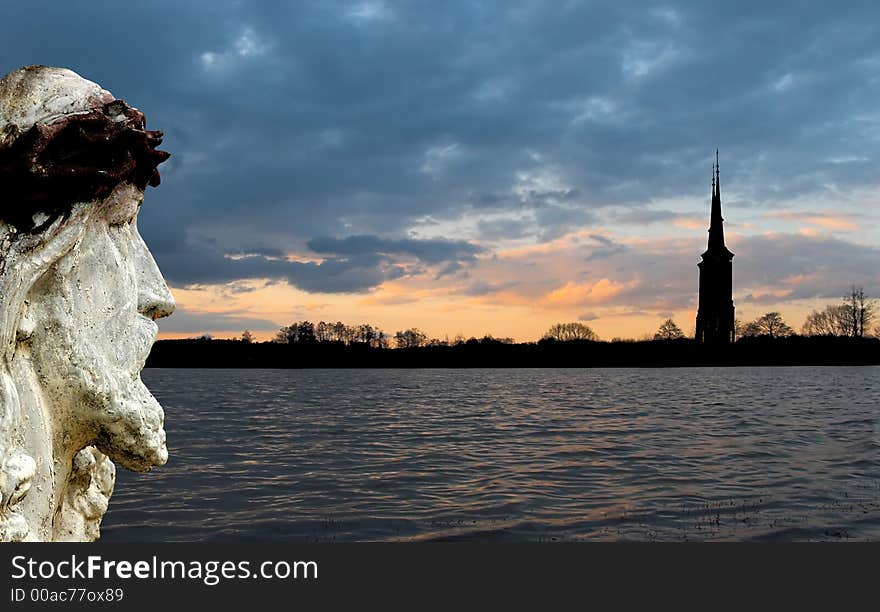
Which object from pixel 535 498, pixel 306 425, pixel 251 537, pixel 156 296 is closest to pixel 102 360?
pixel 156 296

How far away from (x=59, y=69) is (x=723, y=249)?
136m

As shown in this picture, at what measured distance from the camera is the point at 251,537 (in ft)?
40.9

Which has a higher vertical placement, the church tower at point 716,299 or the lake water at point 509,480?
the church tower at point 716,299

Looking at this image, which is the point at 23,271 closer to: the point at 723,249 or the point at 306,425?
the point at 306,425

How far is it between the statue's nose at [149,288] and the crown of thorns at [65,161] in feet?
1.40

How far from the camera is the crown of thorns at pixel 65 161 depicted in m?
2.71

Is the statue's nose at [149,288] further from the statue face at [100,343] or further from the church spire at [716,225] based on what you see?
the church spire at [716,225]

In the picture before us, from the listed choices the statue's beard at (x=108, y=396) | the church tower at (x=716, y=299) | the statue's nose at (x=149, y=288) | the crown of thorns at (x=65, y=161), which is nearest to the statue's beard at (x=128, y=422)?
the statue's beard at (x=108, y=396)

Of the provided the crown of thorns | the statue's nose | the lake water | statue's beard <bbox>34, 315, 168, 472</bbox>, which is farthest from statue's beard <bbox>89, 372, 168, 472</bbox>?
the lake water

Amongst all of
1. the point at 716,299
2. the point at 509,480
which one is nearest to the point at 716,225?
the point at 716,299

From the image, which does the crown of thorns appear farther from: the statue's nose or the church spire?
the church spire

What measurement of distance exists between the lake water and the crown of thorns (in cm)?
1008

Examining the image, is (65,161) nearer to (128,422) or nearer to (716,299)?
(128,422)

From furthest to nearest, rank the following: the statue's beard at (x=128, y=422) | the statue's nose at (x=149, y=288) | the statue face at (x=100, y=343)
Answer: the statue's nose at (x=149, y=288)
the statue's beard at (x=128, y=422)
the statue face at (x=100, y=343)
